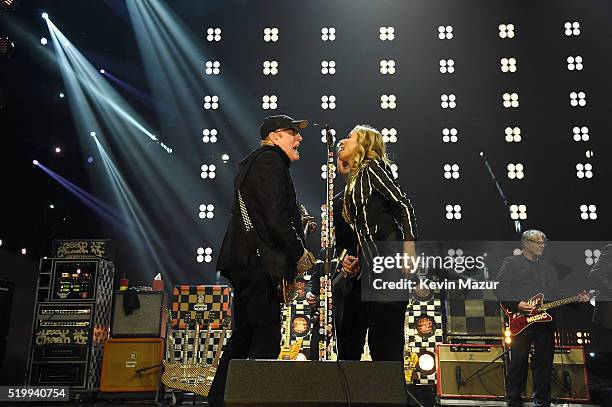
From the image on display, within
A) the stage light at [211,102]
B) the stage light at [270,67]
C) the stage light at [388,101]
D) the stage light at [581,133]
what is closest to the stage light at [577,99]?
the stage light at [581,133]

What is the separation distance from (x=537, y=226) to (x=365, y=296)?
471 centimetres

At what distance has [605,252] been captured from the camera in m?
5.99

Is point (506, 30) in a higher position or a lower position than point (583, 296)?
higher

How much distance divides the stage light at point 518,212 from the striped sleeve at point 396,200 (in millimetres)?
4529

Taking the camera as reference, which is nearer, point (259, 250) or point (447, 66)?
point (259, 250)

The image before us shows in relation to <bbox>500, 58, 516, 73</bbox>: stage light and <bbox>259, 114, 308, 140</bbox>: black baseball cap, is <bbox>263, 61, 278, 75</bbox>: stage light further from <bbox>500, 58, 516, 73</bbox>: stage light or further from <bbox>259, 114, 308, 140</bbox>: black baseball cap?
<bbox>259, 114, 308, 140</bbox>: black baseball cap

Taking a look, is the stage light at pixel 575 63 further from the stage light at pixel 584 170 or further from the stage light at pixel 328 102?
the stage light at pixel 328 102

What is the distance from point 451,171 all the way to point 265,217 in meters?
4.99

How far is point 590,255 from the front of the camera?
22.4 ft

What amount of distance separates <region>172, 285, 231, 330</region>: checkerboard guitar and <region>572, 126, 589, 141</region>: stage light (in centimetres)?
461

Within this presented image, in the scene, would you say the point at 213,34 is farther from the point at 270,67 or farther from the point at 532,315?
the point at 532,315

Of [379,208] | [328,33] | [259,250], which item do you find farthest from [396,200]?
[328,33]

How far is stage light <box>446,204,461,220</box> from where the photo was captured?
731cm

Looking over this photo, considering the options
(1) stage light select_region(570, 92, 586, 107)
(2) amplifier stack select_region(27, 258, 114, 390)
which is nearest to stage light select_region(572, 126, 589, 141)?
(1) stage light select_region(570, 92, 586, 107)
